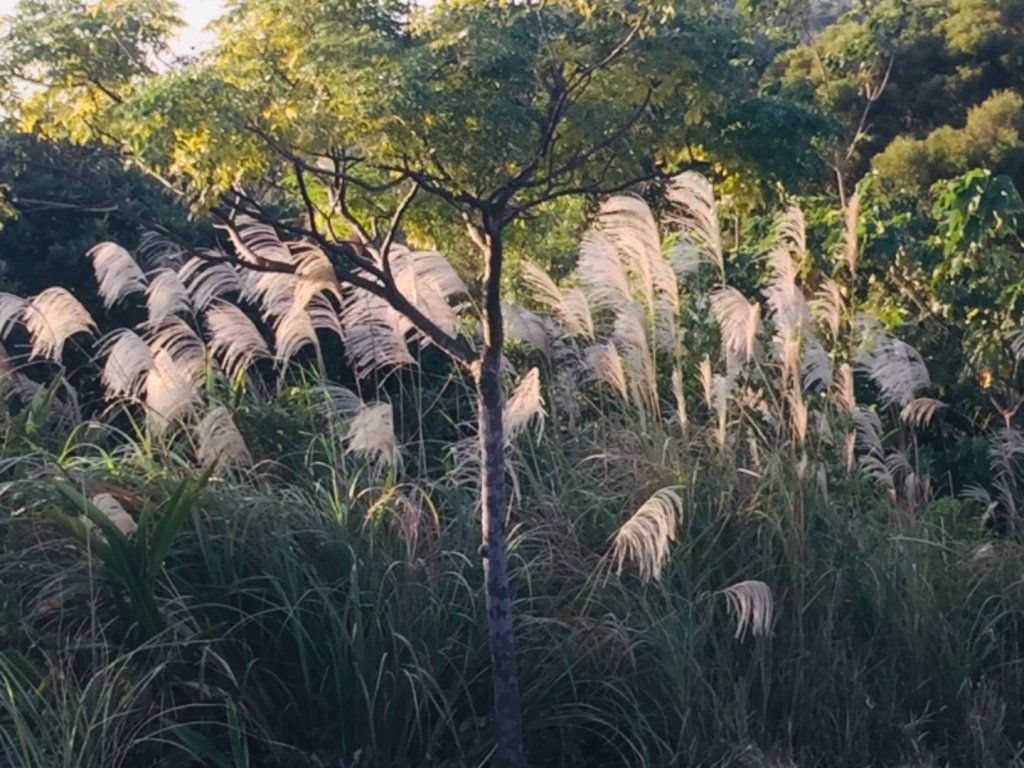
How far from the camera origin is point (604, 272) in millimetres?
7180

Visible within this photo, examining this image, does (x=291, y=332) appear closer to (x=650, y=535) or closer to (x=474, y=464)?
(x=474, y=464)

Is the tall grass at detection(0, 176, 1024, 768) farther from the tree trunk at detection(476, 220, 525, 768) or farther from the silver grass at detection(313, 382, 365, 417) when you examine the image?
the tree trunk at detection(476, 220, 525, 768)

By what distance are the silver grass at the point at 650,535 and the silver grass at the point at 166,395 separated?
2181 millimetres

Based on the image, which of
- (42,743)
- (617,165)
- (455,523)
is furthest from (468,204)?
(42,743)

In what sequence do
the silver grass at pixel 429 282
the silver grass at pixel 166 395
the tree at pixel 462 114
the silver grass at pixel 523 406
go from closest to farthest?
the tree at pixel 462 114 → the silver grass at pixel 523 406 → the silver grass at pixel 166 395 → the silver grass at pixel 429 282

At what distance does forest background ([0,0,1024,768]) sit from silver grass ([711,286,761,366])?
28 mm

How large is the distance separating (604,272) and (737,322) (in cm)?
75

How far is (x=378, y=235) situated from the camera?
5.84 metres

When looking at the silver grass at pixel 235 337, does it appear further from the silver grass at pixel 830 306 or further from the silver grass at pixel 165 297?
the silver grass at pixel 830 306

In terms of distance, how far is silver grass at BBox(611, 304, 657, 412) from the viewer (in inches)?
272

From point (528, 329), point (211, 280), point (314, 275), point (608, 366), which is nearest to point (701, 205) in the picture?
point (608, 366)

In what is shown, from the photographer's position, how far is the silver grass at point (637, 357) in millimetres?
6910

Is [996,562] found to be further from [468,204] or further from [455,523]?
[468,204]

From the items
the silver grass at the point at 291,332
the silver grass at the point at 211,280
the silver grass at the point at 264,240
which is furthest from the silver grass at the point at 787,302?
the silver grass at the point at 211,280
